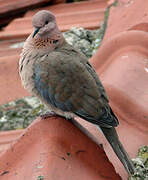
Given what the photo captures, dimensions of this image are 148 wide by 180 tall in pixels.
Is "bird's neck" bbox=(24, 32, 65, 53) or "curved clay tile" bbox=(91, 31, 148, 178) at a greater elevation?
"bird's neck" bbox=(24, 32, 65, 53)

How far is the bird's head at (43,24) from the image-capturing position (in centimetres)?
202

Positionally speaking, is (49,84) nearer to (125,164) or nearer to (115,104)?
(115,104)

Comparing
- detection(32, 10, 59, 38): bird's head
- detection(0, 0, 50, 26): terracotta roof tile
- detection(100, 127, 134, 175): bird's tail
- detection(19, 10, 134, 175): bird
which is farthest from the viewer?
detection(0, 0, 50, 26): terracotta roof tile

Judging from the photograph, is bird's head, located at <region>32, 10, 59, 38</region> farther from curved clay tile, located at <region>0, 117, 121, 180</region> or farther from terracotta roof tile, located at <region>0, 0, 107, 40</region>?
terracotta roof tile, located at <region>0, 0, 107, 40</region>

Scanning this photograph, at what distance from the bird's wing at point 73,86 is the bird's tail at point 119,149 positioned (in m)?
0.07

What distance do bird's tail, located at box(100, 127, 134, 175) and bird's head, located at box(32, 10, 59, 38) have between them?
0.62m

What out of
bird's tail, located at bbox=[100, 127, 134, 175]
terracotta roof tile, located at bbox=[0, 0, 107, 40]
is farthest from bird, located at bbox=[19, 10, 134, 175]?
terracotta roof tile, located at bbox=[0, 0, 107, 40]

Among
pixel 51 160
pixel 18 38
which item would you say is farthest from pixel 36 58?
pixel 18 38

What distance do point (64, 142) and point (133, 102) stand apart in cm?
50

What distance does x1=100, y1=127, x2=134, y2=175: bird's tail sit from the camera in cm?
158

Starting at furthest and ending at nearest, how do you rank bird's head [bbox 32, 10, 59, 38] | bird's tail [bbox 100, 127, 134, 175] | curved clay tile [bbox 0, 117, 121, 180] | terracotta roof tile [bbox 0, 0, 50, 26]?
terracotta roof tile [bbox 0, 0, 50, 26] → bird's head [bbox 32, 10, 59, 38] → bird's tail [bbox 100, 127, 134, 175] → curved clay tile [bbox 0, 117, 121, 180]

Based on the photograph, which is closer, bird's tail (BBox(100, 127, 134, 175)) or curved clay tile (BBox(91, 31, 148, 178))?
bird's tail (BBox(100, 127, 134, 175))

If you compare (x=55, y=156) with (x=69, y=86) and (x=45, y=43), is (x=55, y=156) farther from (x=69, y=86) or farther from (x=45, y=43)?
(x=45, y=43)

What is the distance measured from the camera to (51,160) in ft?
4.67
